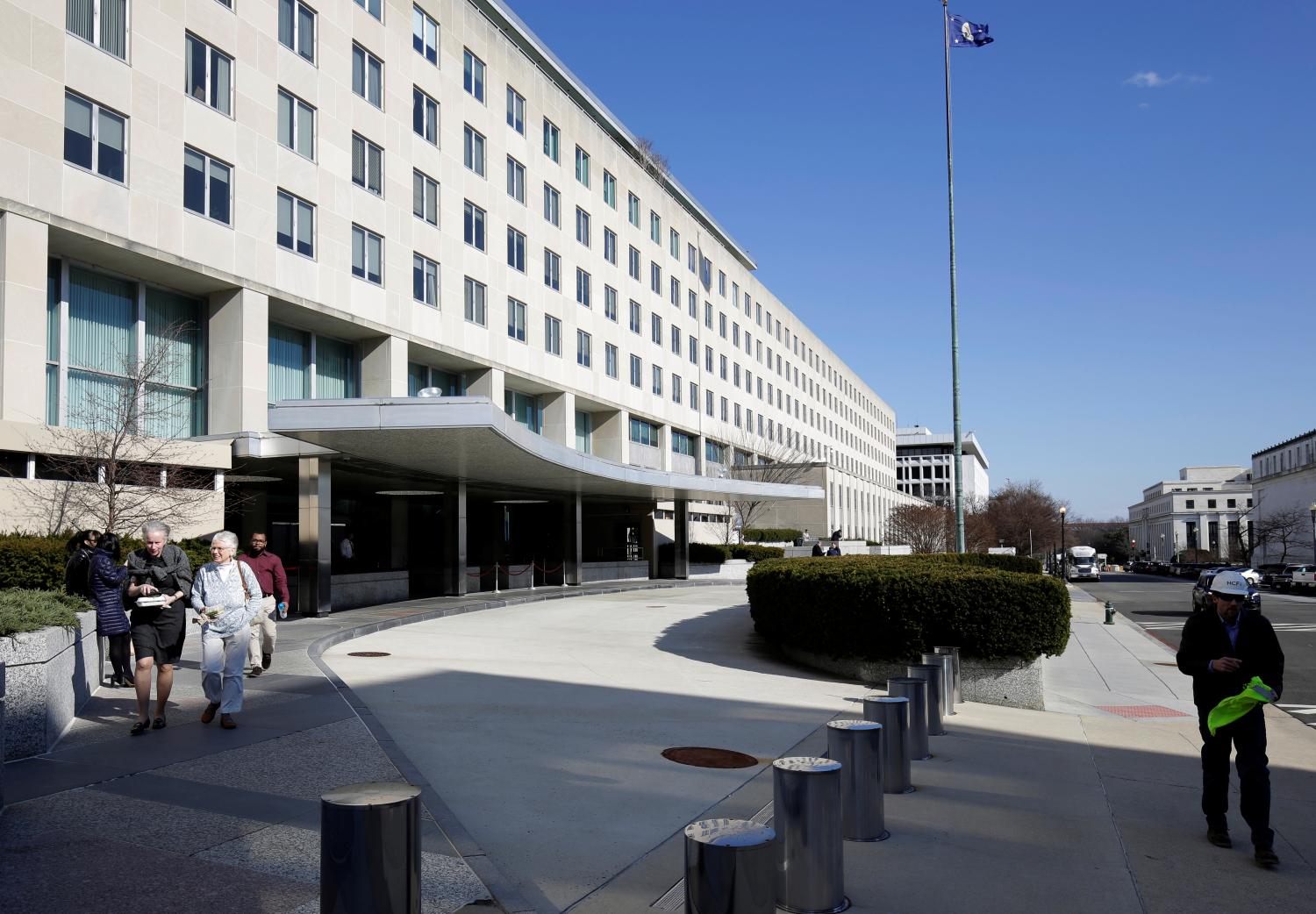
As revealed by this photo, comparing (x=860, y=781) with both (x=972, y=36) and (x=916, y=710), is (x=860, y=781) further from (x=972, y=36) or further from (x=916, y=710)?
(x=972, y=36)

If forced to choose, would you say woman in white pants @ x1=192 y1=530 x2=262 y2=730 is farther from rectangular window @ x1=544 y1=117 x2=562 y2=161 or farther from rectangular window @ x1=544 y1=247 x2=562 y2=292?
rectangular window @ x1=544 y1=117 x2=562 y2=161

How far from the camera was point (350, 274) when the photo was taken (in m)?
26.1

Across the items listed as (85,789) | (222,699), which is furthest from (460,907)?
(222,699)

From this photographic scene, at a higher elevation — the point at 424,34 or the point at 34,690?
the point at 424,34

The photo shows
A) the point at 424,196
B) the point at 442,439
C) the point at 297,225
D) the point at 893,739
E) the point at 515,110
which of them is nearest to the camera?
the point at 893,739

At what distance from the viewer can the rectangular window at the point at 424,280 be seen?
2914 cm

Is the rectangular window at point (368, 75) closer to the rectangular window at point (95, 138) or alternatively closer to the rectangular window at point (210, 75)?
the rectangular window at point (210, 75)

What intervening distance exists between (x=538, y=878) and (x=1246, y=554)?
114 metres

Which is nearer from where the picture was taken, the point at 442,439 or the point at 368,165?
the point at 442,439

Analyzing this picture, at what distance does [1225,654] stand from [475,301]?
93.5ft

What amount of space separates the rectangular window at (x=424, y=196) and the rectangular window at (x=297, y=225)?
15.2ft

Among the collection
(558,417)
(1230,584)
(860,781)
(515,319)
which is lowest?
(860,781)

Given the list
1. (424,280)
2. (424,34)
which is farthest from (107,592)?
(424,34)

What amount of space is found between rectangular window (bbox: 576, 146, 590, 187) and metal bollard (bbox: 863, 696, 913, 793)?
118ft
